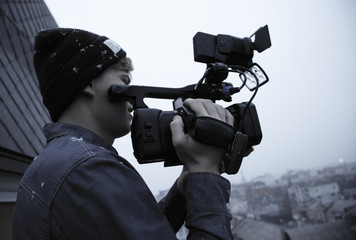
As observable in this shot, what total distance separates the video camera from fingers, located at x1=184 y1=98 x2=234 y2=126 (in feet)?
0.08

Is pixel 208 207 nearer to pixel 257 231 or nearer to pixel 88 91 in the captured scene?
pixel 88 91

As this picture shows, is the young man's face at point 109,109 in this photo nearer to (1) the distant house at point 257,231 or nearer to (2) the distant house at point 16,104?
(2) the distant house at point 16,104

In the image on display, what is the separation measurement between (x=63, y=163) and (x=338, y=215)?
4.43 meters

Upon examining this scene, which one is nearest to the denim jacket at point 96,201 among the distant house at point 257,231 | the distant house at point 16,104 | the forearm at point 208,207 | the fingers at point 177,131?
the forearm at point 208,207

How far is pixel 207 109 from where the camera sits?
815 millimetres

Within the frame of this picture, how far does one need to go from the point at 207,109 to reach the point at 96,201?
0.47 metres

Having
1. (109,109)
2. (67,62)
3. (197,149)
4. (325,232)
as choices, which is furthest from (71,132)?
(325,232)

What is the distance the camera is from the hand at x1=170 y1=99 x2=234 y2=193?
753mm

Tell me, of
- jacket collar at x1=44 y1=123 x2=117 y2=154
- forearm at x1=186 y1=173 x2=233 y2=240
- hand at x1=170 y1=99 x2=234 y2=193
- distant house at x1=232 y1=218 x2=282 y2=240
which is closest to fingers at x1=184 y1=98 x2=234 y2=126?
hand at x1=170 y1=99 x2=234 y2=193

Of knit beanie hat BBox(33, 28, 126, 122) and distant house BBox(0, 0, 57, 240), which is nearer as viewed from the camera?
knit beanie hat BBox(33, 28, 126, 122)

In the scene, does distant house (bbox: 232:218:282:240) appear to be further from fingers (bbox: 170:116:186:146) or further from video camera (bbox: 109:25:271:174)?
fingers (bbox: 170:116:186:146)

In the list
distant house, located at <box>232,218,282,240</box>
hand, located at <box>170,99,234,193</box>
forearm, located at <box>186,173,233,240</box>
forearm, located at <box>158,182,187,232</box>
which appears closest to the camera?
forearm, located at <box>186,173,233,240</box>

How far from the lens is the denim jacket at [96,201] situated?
0.53 meters

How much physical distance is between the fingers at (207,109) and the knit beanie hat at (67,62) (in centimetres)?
39
